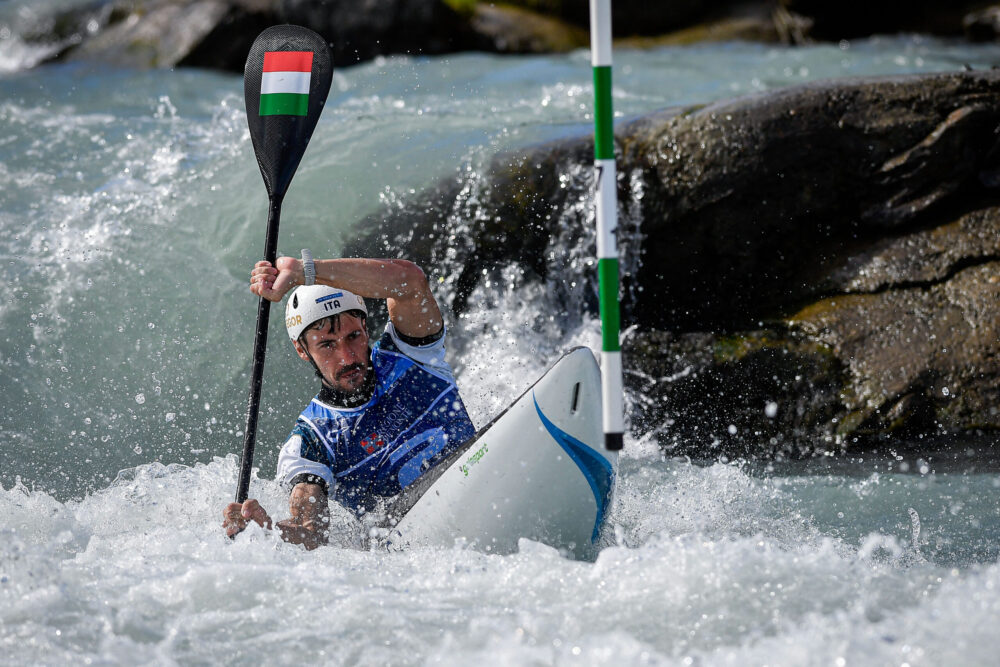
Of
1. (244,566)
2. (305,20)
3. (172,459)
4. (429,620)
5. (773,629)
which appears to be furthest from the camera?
(305,20)

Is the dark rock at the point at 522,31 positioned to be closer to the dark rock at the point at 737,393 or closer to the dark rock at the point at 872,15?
the dark rock at the point at 872,15

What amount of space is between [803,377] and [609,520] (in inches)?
67.7

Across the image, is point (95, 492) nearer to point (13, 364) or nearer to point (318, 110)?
point (13, 364)

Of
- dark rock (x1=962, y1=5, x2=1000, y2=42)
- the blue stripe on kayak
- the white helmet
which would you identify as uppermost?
dark rock (x1=962, y1=5, x2=1000, y2=42)

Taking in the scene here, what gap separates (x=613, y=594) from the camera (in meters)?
2.78


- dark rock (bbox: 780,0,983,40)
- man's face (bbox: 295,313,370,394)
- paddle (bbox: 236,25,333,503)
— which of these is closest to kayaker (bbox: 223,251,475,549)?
man's face (bbox: 295,313,370,394)

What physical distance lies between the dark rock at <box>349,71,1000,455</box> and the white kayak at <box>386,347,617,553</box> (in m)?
1.60

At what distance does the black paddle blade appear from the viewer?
12.8ft

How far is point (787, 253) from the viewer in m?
5.00

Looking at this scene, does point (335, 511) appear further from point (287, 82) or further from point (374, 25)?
point (374, 25)

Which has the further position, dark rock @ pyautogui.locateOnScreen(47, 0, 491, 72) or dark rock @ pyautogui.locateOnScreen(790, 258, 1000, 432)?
dark rock @ pyautogui.locateOnScreen(47, 0, 491, 72)

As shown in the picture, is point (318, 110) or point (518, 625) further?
point (318, 110)

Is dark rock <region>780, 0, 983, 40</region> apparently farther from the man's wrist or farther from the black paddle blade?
the man's wrist

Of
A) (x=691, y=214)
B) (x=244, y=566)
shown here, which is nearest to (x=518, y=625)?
(x=244, y=566)
